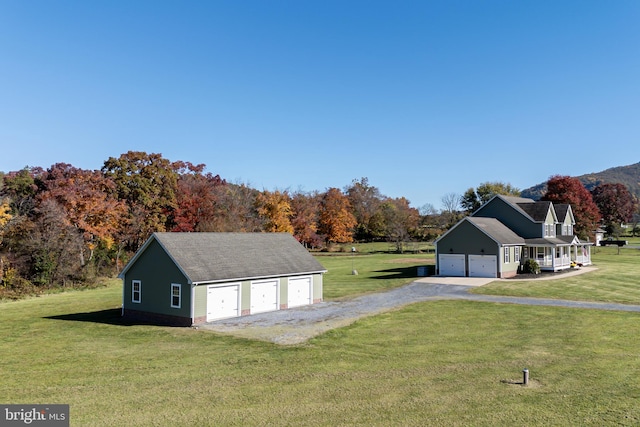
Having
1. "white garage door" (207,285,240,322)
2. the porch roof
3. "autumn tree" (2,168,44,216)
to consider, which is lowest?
"white garage door" (207,285,240,322)

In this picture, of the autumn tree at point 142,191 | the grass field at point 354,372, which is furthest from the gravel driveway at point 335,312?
the autumn tree at point 142,191

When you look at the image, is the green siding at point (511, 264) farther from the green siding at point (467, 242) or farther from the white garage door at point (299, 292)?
the white garage door at point (299, 292)

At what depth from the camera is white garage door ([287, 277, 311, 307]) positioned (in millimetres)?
30047

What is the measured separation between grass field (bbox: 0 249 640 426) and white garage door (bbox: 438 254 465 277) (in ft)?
60.6

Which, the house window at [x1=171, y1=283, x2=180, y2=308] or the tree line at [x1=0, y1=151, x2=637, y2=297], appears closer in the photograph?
the house window at [x1=171, y1=283, x2=180, y2=308]

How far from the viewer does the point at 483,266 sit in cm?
4425

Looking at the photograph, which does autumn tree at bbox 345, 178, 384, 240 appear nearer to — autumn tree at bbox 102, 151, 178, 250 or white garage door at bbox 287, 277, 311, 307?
autumn tree at bbox 102, 151, 178, 250

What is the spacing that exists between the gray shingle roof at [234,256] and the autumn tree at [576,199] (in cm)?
5373

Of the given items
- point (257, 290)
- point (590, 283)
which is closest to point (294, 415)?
point (257, 290)

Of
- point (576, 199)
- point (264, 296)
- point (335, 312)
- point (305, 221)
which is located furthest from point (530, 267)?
point (305, 221)

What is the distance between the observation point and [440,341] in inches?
784

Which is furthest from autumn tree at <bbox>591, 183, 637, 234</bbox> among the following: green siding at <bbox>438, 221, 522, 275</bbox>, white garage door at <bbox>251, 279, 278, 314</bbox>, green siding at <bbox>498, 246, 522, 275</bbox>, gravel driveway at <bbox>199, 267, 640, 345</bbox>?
white garage door at <bbox>251, 279, 278, 314</bbox>

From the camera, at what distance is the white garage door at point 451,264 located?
150ft

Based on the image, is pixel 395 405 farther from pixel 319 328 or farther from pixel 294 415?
pixel 319 328
